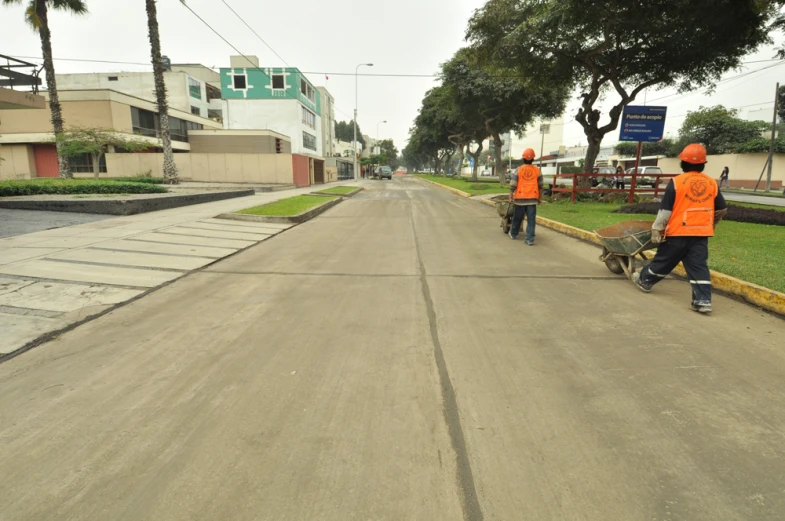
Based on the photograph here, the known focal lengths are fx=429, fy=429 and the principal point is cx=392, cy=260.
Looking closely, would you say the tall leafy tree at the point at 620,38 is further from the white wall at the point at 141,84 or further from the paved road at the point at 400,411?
the white wall at the point at 141,84

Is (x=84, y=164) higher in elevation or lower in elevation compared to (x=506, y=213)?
higher

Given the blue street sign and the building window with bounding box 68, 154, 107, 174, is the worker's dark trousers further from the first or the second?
the building window with bounding box 68, 154, 107, 174

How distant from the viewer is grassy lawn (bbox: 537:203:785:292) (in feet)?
17.2

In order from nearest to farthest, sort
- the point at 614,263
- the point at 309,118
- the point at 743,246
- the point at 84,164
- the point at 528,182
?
Answer: 1. the point at 614,263
2. the point at 743,246
3. the point at 528,182
4. the point at 84,164
5. the point at 309,118

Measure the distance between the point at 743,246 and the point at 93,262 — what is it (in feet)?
33.8

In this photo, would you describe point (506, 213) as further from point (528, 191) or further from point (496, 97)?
point (496, 97)

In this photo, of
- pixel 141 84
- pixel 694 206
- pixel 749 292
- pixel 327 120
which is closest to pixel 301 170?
pixel 141 84

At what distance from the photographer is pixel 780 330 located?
3.98 meters

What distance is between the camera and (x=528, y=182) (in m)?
8.23

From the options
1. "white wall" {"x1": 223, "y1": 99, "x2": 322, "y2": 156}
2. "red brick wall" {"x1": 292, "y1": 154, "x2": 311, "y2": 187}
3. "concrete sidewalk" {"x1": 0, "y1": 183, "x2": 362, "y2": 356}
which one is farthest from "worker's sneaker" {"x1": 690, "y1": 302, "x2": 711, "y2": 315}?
"white wall" {"x1": 223, "y1": 99, "x2": 322, "y2": 156}

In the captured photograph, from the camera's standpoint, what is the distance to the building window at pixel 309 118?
47.8 m

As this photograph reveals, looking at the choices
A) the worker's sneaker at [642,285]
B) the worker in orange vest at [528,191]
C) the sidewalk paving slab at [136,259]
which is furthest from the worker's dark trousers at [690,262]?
the sidewalk paving slab at [136,259]

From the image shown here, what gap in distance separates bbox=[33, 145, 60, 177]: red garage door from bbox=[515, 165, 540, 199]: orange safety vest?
35.9m

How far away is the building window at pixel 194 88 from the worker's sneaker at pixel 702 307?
5001 centimetres
